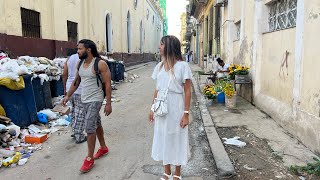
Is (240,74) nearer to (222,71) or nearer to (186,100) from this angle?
(222,71)

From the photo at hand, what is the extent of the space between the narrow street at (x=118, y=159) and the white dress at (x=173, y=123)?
2.36 ft

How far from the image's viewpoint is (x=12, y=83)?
5.68 m

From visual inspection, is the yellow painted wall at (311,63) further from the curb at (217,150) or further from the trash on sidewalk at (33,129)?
the trash on sidewalk at (33,129)

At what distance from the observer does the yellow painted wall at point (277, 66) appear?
5.57 meters

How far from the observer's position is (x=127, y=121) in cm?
692

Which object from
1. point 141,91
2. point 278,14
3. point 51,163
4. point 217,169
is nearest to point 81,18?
point 141,91

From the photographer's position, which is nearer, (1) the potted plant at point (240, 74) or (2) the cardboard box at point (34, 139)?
(2) the cardboard box at point (34, 139)

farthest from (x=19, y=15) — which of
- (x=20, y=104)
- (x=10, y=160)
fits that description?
(x=10, y=160)

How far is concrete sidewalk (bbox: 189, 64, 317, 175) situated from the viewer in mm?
4207

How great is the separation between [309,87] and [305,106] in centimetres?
32

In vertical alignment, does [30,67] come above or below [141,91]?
above

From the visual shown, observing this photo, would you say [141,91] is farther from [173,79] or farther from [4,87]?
[173,79]

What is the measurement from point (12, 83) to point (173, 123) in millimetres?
3877

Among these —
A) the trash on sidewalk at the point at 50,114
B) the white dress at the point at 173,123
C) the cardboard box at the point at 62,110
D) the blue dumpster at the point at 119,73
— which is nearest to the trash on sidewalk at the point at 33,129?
the trash on sidewalk at the point at 50,114
